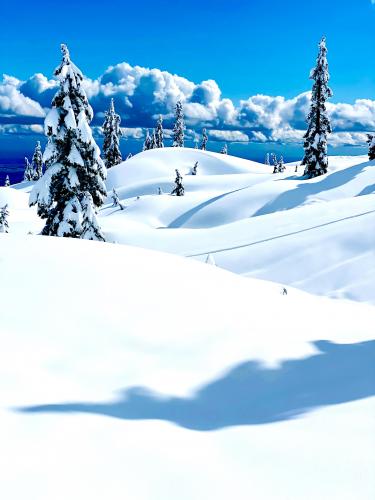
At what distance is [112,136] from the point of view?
77.4 meters

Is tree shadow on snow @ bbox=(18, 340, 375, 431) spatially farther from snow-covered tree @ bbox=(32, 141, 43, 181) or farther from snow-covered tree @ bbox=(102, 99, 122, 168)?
snow-covered tree @ bbox=(32, 141, 43, 181)

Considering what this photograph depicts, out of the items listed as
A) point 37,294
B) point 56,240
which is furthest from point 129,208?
point 37,294

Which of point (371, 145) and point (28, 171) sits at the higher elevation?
point (371, 145)

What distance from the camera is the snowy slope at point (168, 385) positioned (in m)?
3.30

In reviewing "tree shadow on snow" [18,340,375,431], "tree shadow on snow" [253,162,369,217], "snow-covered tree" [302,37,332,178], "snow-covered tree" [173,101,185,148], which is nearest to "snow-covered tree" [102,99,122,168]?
"snow-covered tree" [173,101,185,148]

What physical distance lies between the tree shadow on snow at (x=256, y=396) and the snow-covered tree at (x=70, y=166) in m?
13.0

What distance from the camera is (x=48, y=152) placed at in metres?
16.8

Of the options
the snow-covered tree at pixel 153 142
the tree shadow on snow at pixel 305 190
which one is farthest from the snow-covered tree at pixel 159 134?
the tree shadow on snow at pixel 305 190

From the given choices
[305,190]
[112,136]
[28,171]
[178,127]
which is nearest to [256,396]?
[305,190]

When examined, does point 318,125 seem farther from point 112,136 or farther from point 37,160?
point 37,160

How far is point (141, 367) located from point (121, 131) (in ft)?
253

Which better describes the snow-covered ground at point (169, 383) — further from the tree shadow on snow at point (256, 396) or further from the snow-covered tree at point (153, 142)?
the snow-covered tree at point (153, 142)

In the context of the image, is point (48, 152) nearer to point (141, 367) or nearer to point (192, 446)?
point (141, 367)

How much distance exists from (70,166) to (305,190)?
24.5 m
